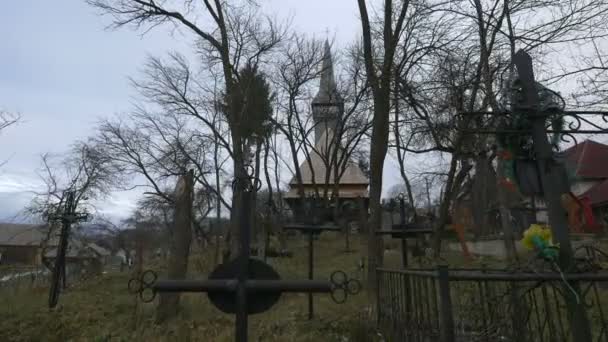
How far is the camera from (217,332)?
5344 mm

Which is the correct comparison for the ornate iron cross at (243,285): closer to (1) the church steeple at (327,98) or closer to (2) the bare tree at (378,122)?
(2) the bare tree at (378,122)

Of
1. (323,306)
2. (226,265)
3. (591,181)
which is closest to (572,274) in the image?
(226,265)

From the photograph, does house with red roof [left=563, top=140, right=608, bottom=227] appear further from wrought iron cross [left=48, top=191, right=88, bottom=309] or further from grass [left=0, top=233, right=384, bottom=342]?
wrought iron cross [left=48, top=191, right=88, bottom=309]

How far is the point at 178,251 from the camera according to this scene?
713 cm

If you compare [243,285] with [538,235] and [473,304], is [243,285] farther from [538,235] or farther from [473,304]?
[473,304]

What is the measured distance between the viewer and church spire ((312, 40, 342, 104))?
2075cm

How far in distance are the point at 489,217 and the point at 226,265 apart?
24.4 meters

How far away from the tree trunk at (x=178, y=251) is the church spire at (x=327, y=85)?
14.8 m

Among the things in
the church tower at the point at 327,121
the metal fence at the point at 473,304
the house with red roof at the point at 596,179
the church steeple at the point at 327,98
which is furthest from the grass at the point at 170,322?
the house with red roof at the point at 596,179

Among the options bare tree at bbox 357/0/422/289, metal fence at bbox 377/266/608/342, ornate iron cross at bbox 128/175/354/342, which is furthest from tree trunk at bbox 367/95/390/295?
ornate iron cross at bbox 128/175/354/342

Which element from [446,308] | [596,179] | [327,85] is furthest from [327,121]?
[596,179]

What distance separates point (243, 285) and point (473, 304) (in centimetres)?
281

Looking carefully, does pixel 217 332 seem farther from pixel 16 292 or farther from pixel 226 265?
pixel 16 292

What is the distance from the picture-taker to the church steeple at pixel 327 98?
21.1m
